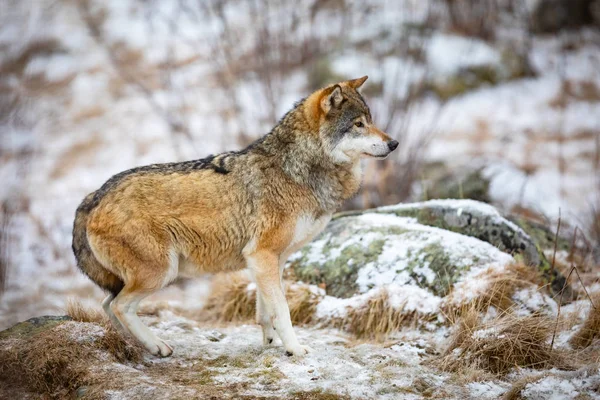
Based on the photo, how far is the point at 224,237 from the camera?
5.21 meters

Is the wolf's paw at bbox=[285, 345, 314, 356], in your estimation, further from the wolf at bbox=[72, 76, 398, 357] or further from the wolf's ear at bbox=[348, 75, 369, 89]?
the wolf's ear at bbox=[348, 75, 369, 89]

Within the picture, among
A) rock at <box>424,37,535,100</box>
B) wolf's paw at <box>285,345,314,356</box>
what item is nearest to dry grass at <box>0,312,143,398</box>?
wolf's paw at <box>285,345,314,356</box>

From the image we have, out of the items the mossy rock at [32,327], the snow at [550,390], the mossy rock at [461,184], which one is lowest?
the snow at [550,390]

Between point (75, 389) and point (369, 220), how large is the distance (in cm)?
404

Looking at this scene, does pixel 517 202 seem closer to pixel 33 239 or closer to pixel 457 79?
pixel 457 79

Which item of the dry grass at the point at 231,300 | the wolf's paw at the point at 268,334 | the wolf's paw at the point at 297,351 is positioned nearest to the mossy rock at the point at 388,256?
the dry grass at the point at 231,300

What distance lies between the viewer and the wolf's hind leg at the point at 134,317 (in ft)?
16.1

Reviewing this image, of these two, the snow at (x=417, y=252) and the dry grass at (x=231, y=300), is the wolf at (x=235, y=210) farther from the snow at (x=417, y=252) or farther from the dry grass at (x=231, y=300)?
the snow at (x=417, y=252)

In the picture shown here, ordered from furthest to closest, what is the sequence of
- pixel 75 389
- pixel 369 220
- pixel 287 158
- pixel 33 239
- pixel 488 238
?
pixel 33 239 < pixel 369 220 < pixel 488 238 < pixel 287 158 < pixel 75 389

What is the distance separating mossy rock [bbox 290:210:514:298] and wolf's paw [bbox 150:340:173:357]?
6.96 ft

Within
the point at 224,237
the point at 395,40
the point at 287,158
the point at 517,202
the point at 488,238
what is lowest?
the point at 517,202

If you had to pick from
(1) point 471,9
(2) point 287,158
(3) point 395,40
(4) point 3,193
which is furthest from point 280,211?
(1) point 471,9

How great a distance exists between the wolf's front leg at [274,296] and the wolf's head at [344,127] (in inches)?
45.6

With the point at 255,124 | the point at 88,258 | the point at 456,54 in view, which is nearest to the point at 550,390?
the point at 88,258
